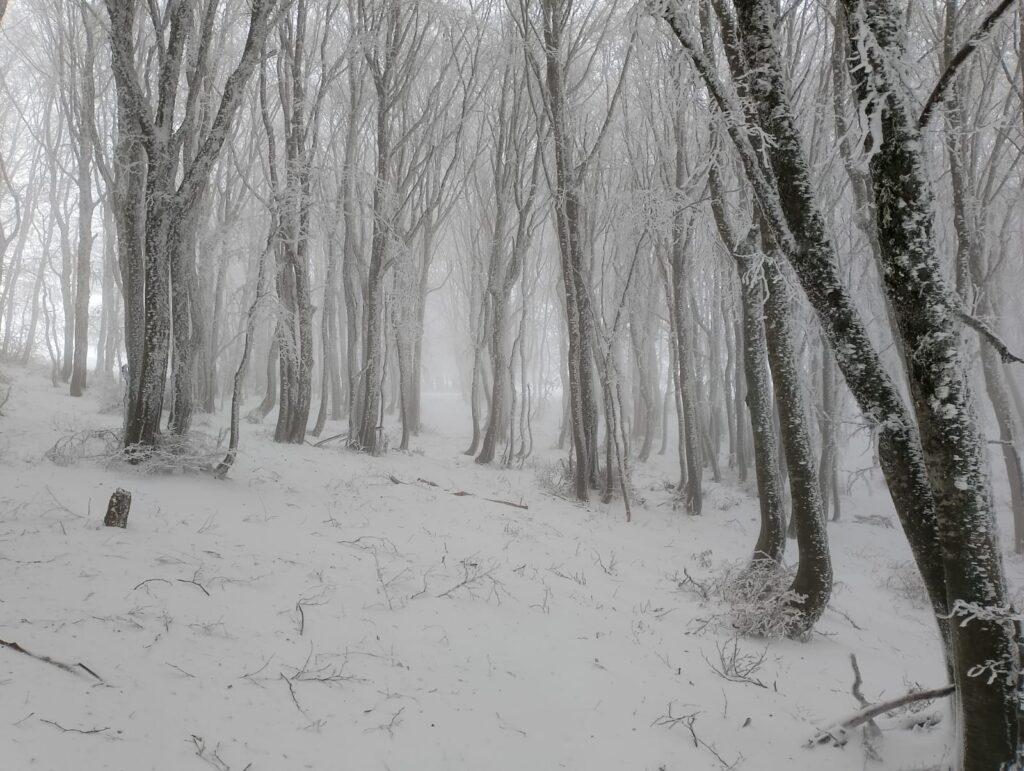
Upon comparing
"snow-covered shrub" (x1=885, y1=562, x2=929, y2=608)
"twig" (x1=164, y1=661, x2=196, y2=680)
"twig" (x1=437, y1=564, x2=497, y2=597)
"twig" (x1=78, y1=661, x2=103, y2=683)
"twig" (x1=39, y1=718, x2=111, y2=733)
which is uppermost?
"twig" (x1=78, y1=661, x2=103, y2=683)

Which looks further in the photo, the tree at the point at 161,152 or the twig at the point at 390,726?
the tree at the point at 161,152

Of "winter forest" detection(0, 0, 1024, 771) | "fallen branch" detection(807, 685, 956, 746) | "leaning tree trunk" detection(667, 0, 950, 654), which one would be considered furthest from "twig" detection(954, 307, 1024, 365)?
"fallen branch" detection(807, 685, 956, 746)

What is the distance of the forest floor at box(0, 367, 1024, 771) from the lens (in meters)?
2.06

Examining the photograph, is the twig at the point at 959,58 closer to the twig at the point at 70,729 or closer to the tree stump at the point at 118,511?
the twig at the point at 70,729

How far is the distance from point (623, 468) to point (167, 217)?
263 inches

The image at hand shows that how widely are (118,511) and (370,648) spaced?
2.21 metres

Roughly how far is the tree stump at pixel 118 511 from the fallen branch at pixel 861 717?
14.0ft

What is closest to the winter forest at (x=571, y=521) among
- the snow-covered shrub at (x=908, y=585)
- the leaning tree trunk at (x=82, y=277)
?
the snow-covered shrub at (x=908, y=585)

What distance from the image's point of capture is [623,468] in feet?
28.0

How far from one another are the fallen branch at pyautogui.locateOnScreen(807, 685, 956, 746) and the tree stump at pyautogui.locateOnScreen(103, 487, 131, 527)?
167 inches

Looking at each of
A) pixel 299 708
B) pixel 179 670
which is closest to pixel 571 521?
pixel 299 708

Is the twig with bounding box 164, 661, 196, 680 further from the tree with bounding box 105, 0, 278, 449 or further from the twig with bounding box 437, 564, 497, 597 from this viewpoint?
the tree with bounding box 105, 0, 278, 449

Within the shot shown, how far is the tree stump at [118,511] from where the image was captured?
3.73 metres

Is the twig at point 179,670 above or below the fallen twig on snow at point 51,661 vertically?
below
